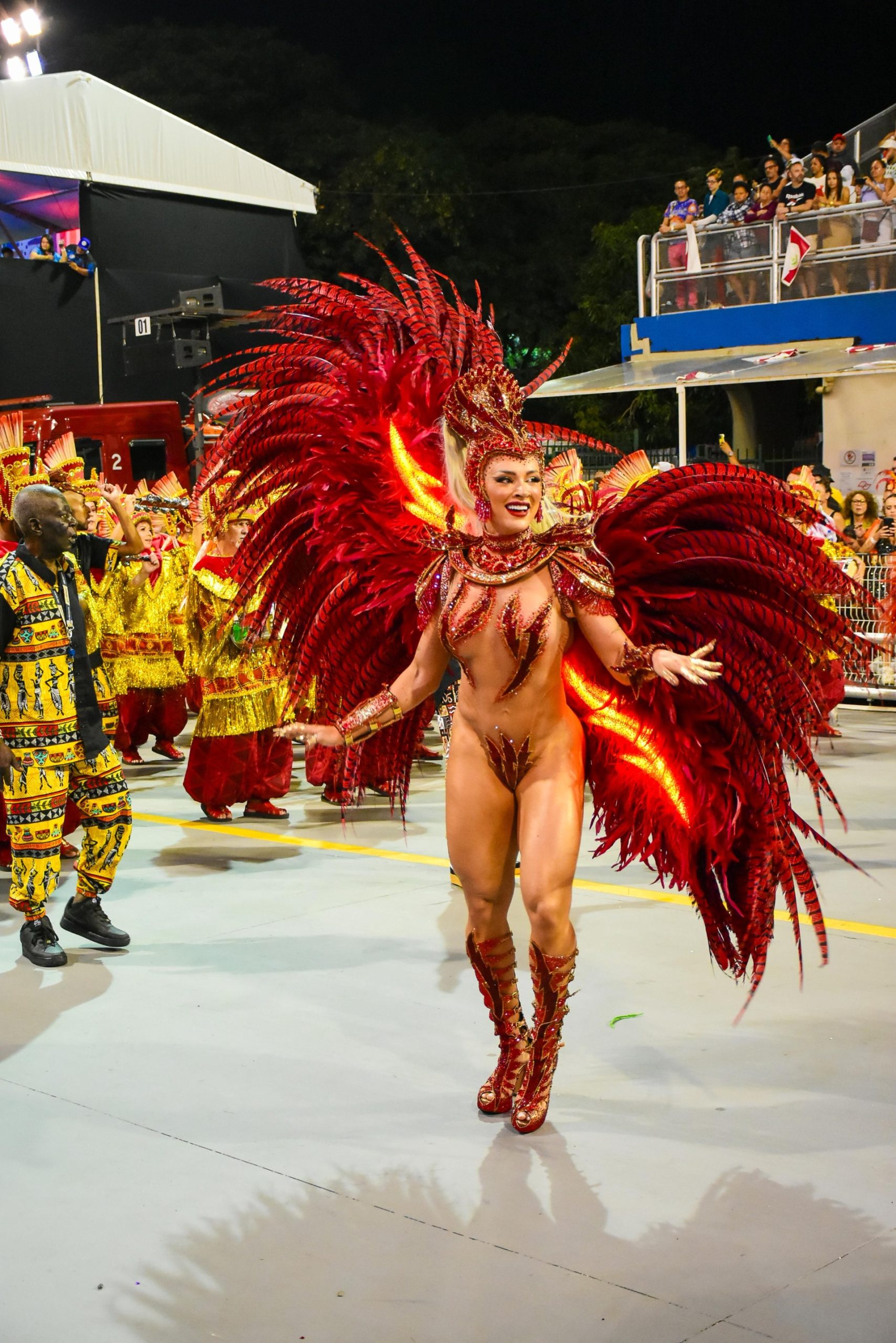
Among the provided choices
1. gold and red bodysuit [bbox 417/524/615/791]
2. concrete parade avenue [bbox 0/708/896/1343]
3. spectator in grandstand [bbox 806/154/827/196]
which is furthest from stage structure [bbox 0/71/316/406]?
gold and red bodysuit [bbox 417/524/615/791]

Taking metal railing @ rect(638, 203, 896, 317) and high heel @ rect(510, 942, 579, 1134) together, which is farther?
metal railing @ rect(638, 203, 896, 317)

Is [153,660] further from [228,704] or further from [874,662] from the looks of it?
[874,662]

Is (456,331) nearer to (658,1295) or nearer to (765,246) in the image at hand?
(658,1295)

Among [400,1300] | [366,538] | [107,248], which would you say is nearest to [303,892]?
[366,538]

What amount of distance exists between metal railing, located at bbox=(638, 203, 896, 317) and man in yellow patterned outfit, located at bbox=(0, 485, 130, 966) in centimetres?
1197

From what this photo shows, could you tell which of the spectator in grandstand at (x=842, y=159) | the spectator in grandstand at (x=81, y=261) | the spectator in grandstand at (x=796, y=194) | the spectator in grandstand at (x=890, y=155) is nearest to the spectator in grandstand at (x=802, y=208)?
the spectator in grandstand at (x=796, y=194)

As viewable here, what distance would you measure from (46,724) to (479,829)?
7.19 feet

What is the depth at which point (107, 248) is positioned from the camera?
20359mm

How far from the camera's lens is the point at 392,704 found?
12.2 ft

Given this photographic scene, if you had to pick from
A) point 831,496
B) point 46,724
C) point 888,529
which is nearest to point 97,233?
point 831,496

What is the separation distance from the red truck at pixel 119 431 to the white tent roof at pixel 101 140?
18.4 feet

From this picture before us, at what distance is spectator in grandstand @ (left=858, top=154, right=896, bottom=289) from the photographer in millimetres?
14930

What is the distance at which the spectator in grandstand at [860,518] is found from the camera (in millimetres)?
9867

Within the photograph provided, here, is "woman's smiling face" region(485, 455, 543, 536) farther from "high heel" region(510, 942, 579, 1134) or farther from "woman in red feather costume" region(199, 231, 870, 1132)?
"high heel" region(510, 942, 579, 1134)
